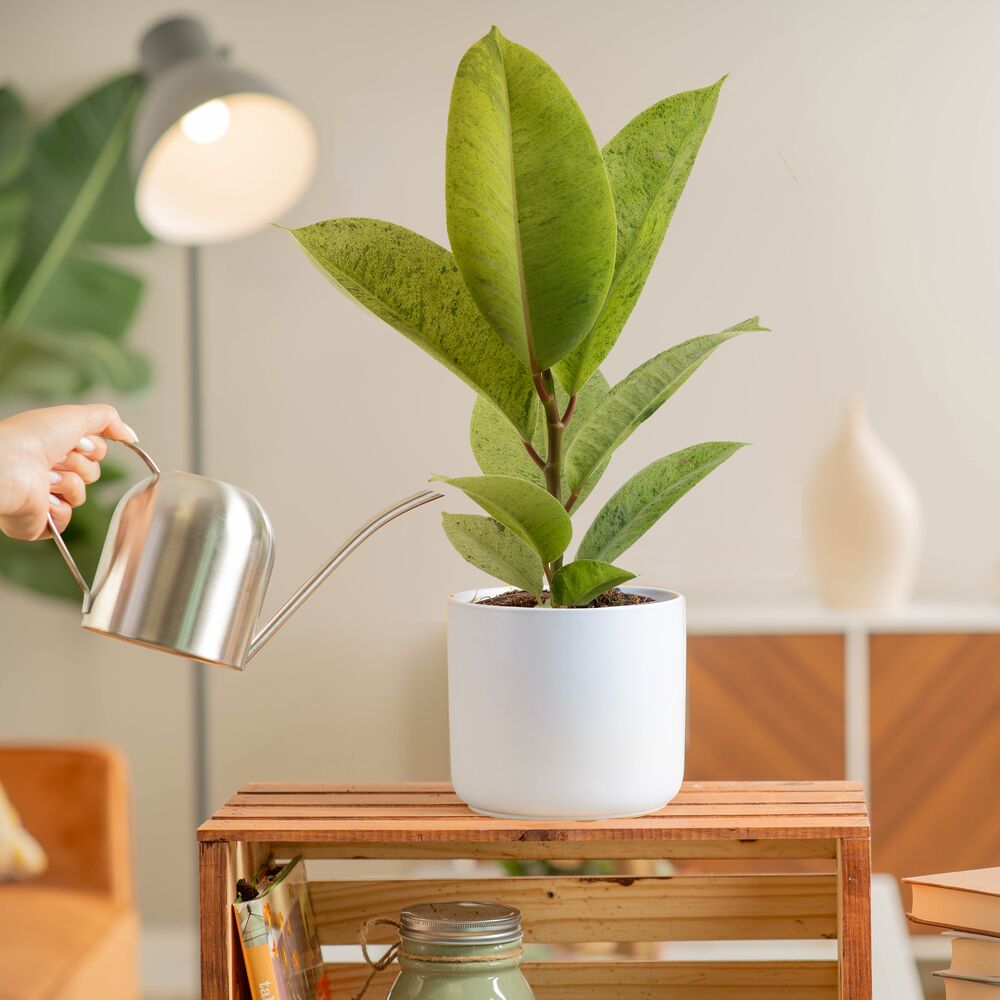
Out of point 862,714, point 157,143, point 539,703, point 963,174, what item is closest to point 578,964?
point 539,703

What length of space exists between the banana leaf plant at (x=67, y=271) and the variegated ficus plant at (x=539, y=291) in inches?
37.1

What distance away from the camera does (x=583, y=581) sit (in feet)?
2.46

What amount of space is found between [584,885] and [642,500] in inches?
11.8

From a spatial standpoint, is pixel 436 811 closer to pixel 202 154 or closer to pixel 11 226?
pixel 202 154

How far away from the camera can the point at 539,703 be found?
74cm

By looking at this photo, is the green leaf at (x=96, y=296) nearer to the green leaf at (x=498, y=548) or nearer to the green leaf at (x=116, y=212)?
the green leaf at (x=116, y=212)

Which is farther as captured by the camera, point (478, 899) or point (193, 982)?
point (193, 982)

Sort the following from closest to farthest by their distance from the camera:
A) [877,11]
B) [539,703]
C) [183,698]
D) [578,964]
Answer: [539,703] → [578,964] → [877,11] → [183,698]

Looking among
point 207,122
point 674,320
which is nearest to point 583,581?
point 674,320

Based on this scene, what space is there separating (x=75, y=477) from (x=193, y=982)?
3.47 feet

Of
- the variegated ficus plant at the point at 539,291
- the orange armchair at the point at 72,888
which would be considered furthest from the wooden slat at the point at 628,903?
the orange armchair at the point at 72,888

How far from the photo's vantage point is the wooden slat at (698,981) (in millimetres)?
869

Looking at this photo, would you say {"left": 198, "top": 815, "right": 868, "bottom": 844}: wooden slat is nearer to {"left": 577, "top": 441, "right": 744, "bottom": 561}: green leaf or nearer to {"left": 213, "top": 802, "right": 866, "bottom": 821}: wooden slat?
{"left": 213, "top": 802, "right": 866, "bottom": 821}: wooden slat

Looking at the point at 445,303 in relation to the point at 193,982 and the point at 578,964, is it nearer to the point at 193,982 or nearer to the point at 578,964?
the point at 578,964
